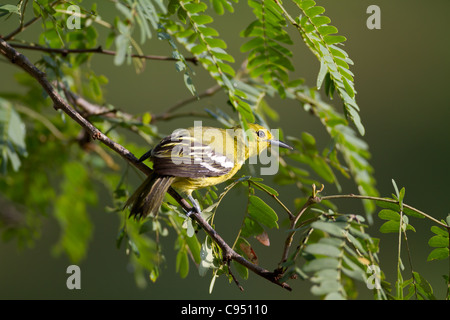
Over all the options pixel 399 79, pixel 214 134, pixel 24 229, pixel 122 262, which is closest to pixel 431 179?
pixel 399 79

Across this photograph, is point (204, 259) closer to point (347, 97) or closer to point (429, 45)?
point (347, 97)

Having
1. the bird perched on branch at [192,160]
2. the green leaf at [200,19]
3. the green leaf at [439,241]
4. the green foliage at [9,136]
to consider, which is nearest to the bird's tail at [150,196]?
the bird perched on branch at [192,160]

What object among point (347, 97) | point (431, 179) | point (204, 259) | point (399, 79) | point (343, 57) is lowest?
point (204, 259)

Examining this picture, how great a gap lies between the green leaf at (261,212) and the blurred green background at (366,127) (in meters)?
2.54

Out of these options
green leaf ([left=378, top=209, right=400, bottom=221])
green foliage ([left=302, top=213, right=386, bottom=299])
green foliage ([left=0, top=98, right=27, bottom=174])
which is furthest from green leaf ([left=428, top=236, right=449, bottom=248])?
green foliage ([left=0, top=98, right=27, bottom=174])

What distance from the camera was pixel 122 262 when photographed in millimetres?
6551

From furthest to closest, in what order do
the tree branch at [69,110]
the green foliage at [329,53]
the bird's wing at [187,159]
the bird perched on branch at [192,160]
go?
the bird's wing at [187,159] < the bird perched on branch at [192,160] < the green foliage at [329,53] < the tree branch at [69,110]

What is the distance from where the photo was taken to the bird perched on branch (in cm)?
218

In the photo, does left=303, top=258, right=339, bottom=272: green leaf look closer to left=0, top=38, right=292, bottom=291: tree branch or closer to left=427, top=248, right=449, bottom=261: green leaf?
left=0, top=38, right=292, bottom=291: tree branch

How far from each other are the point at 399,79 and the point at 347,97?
6604 millimetres

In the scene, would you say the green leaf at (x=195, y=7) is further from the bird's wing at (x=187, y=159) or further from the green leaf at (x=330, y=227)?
the green leaf at (x=330, y=227)

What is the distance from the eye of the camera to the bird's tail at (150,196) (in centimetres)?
211

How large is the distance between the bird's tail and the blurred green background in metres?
2.46

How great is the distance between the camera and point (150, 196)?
83.4 inches
